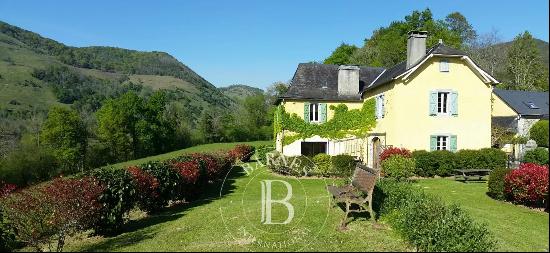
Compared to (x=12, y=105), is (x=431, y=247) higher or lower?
lower

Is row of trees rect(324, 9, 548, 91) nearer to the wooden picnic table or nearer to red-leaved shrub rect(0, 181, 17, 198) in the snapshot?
the wooden picnic table

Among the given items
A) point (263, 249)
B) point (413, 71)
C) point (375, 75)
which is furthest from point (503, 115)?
point (263, 249)

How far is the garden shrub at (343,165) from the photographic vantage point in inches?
806

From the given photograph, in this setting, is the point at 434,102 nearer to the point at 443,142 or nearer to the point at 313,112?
the point at 443,142

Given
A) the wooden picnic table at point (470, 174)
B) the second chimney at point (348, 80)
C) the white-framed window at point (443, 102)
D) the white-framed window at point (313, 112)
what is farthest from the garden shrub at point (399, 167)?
the second chimney at point (348, 80)

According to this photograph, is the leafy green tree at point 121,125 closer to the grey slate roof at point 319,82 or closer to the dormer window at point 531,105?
the grey slate roof at point 319,82

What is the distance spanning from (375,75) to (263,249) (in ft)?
79.6

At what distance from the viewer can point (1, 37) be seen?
144m

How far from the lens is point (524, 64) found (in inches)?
1720

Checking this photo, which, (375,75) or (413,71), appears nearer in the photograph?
(413,71)

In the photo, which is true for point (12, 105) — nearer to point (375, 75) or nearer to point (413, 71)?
point (375, 75)

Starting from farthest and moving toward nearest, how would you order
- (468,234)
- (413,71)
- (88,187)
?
(413,71)
(88,187)
(468,234)

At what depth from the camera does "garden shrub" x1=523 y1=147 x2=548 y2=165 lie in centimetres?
1842

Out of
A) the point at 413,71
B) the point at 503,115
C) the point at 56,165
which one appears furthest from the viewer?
the point at 56,165
